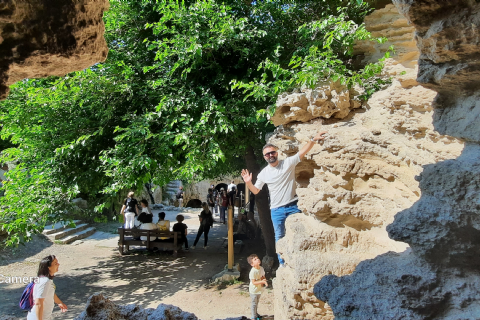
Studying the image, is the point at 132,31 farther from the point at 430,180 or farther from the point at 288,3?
the point at 430,180

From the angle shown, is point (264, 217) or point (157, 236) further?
point (157, 236)

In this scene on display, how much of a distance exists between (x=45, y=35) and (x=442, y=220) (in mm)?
2675

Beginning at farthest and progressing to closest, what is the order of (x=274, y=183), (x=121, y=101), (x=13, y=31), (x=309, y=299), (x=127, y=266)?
(x=127, y=266) < (x=121, y=101) < (x=274, y=183) < (x=309, y=299) < (x=13, y=31)

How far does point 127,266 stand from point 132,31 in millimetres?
5755

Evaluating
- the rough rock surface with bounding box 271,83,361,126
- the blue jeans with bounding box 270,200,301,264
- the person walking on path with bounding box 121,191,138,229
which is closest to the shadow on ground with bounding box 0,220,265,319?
the person walking on path with bounding box 121,191,138,229

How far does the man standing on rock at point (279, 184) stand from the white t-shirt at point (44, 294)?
2.54 metres

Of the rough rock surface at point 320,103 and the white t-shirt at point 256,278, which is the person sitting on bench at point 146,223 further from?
the rough rock surface at point 320,103

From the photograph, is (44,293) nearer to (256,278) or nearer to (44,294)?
(44,294)

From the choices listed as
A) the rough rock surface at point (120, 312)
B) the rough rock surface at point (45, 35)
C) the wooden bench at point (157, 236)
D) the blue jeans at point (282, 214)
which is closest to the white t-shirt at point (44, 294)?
the rough rock surface at point (120, 312)

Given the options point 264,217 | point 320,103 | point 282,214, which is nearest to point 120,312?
point 282,214

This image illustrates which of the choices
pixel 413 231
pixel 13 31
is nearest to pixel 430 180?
pixel 413 231

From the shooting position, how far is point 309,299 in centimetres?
344

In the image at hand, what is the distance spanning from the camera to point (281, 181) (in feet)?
14.4

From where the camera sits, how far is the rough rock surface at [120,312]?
2.71 m
